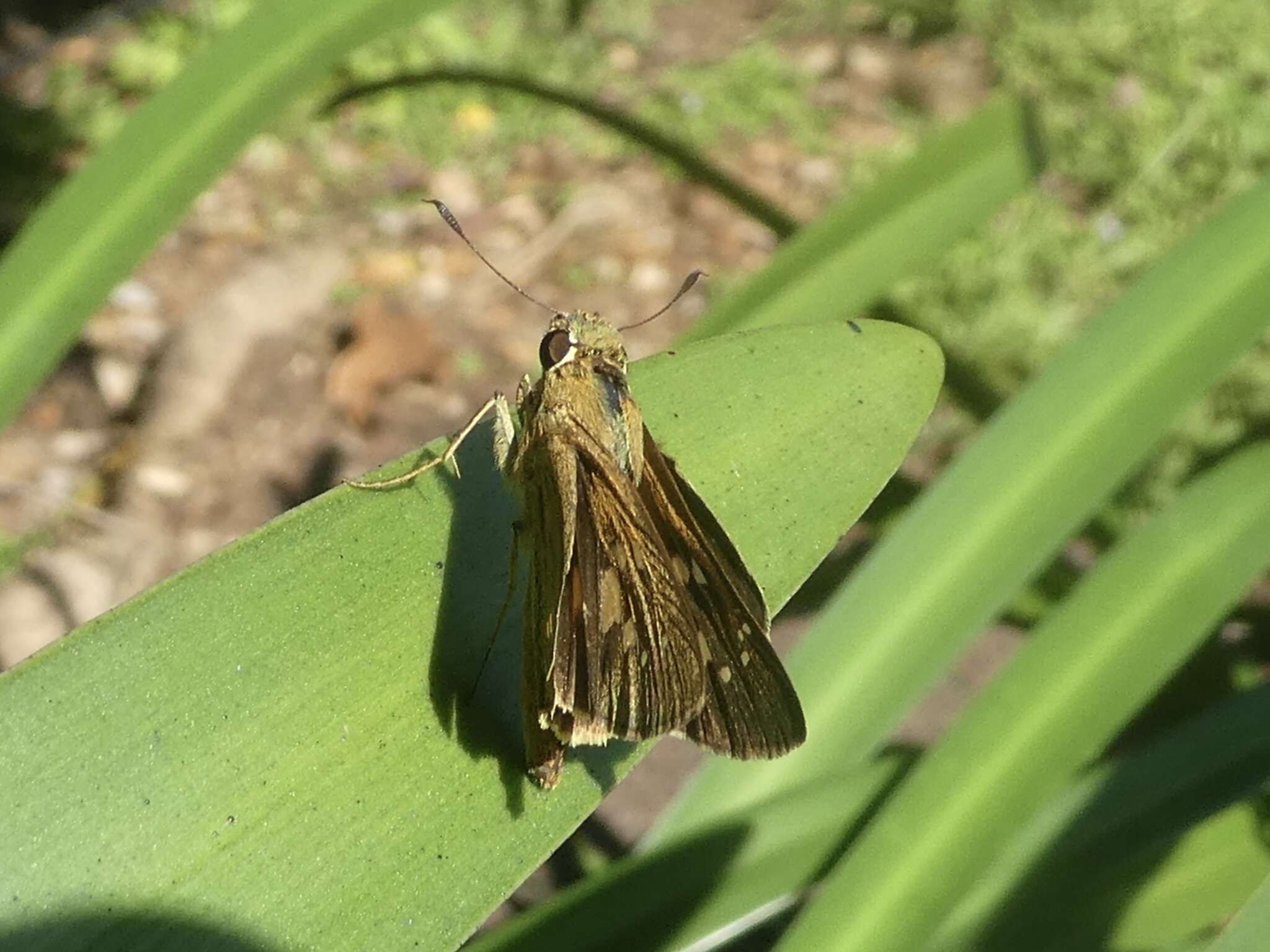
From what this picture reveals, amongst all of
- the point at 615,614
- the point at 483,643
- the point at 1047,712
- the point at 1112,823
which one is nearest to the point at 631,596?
the point at 615,614

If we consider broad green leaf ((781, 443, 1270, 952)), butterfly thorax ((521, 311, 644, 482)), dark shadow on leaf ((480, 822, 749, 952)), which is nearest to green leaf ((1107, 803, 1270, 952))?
broad green leaf ((781, 443, 1270, 952))

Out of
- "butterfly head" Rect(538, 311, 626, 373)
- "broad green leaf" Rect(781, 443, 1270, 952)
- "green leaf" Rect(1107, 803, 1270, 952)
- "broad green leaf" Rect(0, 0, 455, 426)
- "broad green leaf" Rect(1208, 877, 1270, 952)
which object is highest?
"broad green leaf" Rect(0, 0, 455, 426)

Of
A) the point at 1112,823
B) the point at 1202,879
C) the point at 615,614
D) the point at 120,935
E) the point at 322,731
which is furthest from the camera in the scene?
the point at 1202,879

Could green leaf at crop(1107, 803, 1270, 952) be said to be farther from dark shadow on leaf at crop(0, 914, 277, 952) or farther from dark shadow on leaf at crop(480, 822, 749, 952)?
dark shadow on leaf at crop(0, 914, 277, 952)

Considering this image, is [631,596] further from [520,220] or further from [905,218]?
[520,220]

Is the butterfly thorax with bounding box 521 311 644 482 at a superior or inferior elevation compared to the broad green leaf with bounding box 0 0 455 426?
inferior

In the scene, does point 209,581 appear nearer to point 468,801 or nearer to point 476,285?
point 468,801

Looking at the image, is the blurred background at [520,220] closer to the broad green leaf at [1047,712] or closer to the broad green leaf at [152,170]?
the broad green leaf at [1047,712]
